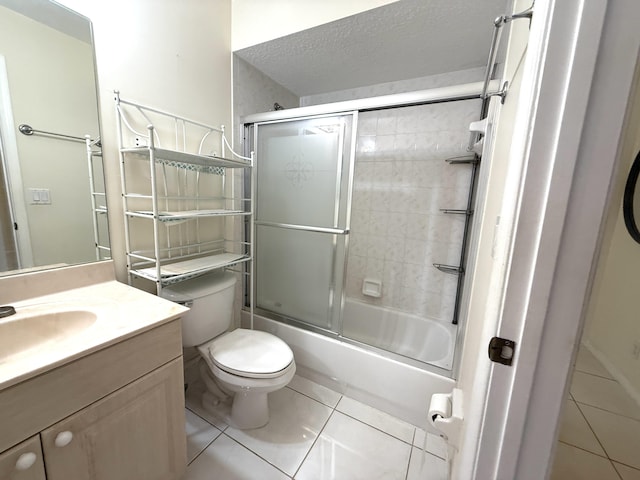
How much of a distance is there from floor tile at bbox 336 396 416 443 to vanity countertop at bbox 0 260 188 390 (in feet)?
3.89

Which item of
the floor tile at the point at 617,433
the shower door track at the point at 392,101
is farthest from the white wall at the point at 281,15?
the floor tile at the point at 617,433

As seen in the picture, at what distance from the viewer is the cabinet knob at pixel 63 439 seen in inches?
26.0

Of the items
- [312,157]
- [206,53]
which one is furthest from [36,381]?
[206,53]

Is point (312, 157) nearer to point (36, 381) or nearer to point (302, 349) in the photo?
point (302, 349)

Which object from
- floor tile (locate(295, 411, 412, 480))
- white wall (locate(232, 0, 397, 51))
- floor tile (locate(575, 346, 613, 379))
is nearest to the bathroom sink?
floor tile (locate(295, 411, 412, 480))

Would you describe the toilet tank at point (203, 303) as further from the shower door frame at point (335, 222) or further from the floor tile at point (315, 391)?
the floor tile at point (315, 391)

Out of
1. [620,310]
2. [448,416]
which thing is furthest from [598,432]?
[448,416]

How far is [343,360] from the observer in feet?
5.34

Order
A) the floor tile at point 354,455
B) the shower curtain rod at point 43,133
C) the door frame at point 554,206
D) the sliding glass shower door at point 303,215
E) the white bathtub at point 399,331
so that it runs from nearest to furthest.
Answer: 1. the door frame at point 554,206
2. the shower curtain rod at point 43,133
3. the floor tile at point 354,455
4. the sliding glass shower door at point 303,215
5. the white bathtub at point 399,331

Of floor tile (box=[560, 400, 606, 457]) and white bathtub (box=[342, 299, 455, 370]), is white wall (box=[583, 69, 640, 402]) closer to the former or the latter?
floor tile (box=[560, 400, 606, 457])

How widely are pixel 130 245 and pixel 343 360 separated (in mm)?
1389

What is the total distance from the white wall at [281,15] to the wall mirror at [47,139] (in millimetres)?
844

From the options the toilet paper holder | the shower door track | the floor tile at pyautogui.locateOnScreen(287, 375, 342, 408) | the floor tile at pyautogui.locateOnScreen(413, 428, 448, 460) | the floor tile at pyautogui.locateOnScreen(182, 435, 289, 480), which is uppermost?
the shower door track

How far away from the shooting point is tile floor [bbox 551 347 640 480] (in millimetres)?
1081
